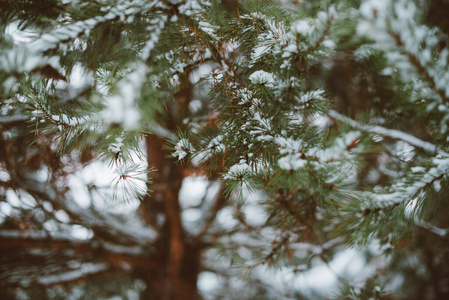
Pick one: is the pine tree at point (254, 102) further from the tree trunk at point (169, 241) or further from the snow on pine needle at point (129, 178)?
the tree trunk at point (169, 241)

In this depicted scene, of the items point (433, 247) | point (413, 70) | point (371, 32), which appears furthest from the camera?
point (433, 247)

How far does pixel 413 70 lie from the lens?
591mm

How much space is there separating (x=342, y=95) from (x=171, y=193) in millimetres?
1932

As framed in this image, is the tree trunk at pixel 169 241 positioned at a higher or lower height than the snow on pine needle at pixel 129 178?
lower

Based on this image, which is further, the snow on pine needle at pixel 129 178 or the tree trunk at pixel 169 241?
the tree trunk at pixel 169 241

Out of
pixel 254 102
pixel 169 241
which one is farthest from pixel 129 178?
pixel 169 241

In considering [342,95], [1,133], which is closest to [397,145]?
[342,95]

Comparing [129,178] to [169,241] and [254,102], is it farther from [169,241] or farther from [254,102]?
[169,241]

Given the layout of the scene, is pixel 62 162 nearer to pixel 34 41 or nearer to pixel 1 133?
pixel 1 133

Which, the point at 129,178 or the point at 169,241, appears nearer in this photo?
the point at 129,178

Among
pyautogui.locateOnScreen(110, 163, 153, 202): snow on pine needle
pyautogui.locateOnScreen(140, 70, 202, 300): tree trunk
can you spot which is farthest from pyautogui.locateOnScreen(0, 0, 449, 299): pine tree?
pyautogui.locateOnScreen(140, 70, 202, 300): tree trunk

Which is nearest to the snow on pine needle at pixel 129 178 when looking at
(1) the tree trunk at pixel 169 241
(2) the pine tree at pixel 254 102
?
(2) the pine tree at pixel 254 102

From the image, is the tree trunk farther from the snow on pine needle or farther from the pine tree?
the snow on pine needle

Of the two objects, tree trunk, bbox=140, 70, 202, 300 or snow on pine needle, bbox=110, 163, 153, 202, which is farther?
tree trunk, bbox=140, 70, 202, 300
